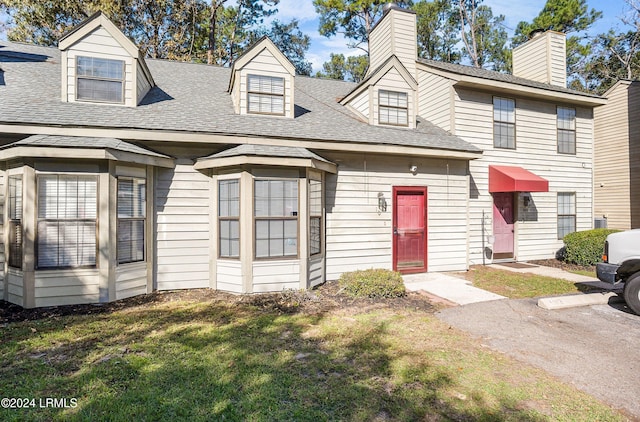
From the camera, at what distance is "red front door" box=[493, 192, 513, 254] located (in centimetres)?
1032

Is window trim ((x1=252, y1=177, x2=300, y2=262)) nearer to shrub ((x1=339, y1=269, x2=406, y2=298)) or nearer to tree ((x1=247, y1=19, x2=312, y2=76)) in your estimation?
shrub ((x1=339, y1=269, x2=406, y2=298))

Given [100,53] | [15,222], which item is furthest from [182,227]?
[100,53]

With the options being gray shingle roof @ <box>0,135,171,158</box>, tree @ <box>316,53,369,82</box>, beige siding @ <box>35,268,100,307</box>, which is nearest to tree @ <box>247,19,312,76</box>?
tree @ <box>316,53,369,82</box>

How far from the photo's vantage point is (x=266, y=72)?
8.08m

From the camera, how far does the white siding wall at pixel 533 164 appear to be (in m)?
9.98

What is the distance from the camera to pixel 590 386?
330 cm

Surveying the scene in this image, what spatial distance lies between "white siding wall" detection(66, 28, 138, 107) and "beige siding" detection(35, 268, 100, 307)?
3.90 metres

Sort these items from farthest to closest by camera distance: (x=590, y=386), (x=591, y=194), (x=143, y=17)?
(x=143, y=17) < (x=591, y=194) < (x=590, y=386)

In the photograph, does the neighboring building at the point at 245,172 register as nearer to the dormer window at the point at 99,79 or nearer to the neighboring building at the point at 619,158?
the dormer window at the point at 99,79

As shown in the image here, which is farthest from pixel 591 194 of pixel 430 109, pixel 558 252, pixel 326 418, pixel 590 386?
pixel 326 418

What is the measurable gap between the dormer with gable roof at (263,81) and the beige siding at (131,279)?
14.1 ft

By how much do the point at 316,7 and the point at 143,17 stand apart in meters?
11.9

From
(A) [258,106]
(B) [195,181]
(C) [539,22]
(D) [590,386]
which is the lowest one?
(D) [590,386]

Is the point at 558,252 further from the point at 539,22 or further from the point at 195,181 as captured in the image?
the point at 539,22
